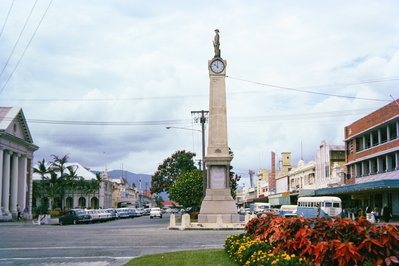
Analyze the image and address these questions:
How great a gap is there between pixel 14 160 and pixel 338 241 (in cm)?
7189

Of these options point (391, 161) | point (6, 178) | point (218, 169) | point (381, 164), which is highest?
point (391, 161)

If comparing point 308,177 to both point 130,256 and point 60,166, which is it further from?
point 130,256

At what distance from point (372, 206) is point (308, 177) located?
25407 millimetres

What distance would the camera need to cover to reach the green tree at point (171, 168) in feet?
351

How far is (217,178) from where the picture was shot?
3812cm

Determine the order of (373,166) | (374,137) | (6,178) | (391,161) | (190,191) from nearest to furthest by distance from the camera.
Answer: (391,161) → (373,166) → (374,137) → (190,191) → (6,178)

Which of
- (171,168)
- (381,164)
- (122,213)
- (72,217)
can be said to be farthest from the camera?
(171,168)

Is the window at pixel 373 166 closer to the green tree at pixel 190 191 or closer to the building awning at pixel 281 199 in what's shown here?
the green tree at pixel 190 191

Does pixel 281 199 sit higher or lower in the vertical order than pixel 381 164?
lower

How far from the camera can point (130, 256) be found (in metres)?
18.4

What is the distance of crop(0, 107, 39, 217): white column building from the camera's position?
6981 centimetres

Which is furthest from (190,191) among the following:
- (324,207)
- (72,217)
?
(324,207)

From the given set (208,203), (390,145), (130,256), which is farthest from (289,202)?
(130,256)

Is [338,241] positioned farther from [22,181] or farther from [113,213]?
[22,181]
